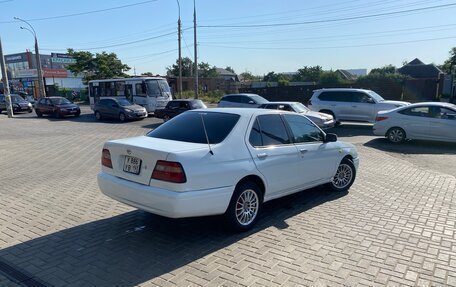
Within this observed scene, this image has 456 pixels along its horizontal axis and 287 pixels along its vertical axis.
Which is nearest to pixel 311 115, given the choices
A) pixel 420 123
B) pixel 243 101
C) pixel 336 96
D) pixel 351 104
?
pixel 351 104

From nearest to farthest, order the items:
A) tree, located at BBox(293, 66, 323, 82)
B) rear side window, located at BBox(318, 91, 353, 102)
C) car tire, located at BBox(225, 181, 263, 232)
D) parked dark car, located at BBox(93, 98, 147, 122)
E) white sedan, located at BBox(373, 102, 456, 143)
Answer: car tire, located at BBox(225, 181, 263, 232) < white sedan, located at BBox(373, 102, 456, 143) < rear side window, located at BBox(318, 91, 353, 102) < parked dark car, located at BBox(93, 98, 147, 122) < tree, located at BBox(293, 66, 323, 82)

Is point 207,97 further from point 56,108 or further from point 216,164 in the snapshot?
point 216,164

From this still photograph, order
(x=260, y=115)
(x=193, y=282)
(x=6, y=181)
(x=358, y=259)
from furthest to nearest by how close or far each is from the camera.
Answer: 1. (x=6, y=181)
2. (x=260, y=115)
3. (x=358, y=259)
4. (x=193, y=282)

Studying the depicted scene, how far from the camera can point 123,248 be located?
13.9ft

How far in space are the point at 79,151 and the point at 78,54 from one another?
140ft

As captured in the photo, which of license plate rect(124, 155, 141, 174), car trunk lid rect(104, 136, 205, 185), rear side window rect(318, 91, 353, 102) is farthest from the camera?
rear side window rect(318, 91, 353, 102)

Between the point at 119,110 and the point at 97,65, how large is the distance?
30.0 metres

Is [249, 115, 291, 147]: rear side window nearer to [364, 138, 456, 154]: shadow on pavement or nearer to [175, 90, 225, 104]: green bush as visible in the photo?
[364, 138, 456, 154]: shadow on pavement

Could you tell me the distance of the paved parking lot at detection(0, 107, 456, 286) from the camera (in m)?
3.60

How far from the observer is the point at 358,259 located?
3957 millimetres

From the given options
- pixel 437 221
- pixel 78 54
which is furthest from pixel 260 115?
pixel 78 54

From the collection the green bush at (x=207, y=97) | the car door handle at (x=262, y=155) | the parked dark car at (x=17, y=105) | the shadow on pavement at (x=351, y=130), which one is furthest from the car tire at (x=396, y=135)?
the parked dark car at (x=17, y=105)

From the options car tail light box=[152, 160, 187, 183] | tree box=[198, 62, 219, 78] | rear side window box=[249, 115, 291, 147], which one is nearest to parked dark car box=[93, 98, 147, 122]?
rear side window box=[249, 115, 291, 147]

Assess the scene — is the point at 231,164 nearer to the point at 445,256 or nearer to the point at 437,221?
the point at 445,256
